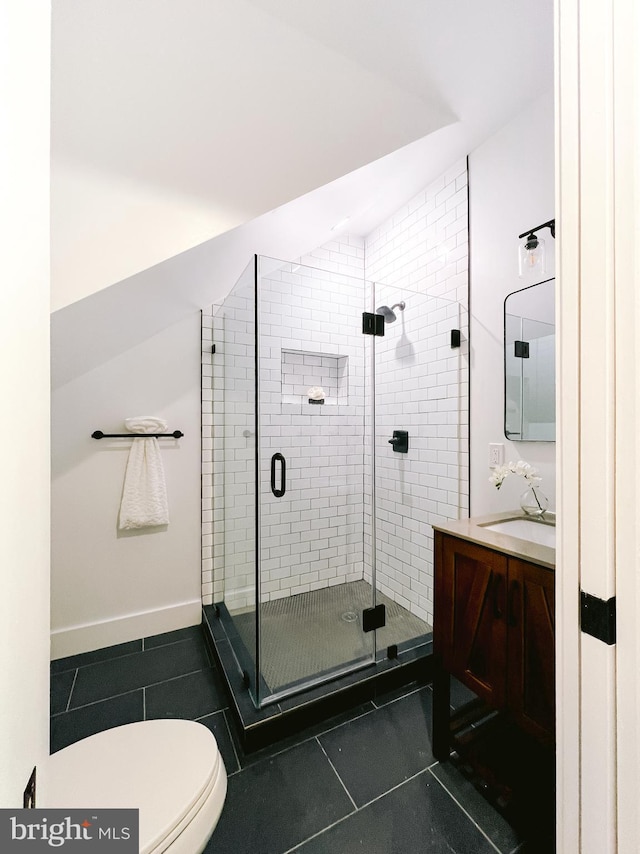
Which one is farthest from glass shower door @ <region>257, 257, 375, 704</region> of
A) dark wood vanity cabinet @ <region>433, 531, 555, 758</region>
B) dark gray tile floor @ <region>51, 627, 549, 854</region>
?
dark wood vanity cabinet @ <region>433, 531, 555, 758</region>

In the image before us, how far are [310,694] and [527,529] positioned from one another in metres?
1.22

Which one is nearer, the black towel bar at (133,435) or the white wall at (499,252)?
the white wall at (499,252)

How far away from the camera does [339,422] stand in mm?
2121

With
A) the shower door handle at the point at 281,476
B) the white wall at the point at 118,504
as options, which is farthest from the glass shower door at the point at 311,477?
the white wall at the point at 118,504

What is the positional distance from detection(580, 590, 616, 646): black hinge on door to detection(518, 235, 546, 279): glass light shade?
156 cm

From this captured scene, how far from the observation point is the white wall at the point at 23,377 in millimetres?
378

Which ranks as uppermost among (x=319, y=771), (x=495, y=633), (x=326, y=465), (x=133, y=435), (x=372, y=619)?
(x=133, y=435)

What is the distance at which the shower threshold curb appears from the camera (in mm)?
1459

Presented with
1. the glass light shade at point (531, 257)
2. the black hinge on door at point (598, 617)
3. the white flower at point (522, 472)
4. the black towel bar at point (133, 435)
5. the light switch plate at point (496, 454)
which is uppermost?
the glass light shade at point (531, 257)

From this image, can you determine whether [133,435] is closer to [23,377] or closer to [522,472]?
[23,377]

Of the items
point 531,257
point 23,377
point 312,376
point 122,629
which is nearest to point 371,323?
point 312,376

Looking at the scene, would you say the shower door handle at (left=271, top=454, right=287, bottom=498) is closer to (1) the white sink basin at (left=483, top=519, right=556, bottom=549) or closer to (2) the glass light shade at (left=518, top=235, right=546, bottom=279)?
(1) the white sink basin at (left=483, top=519, right=556, bottom=549)

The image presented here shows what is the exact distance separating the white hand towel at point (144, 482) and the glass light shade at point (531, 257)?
2.15 meters

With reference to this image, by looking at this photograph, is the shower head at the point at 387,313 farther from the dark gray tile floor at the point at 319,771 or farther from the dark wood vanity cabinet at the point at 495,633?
the dark gray tile floor at the point at 319,771
